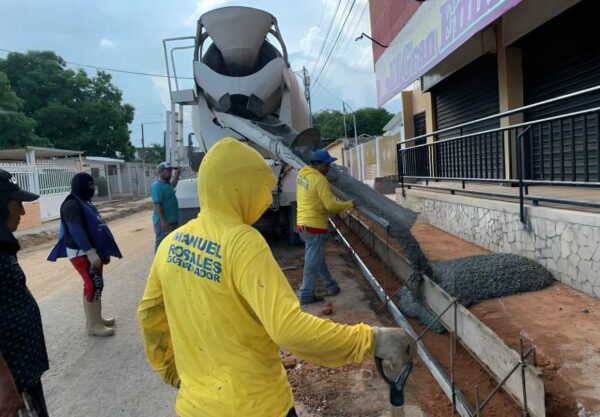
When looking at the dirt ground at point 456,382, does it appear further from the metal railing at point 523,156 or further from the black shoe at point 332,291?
the metal railing at point 523,156

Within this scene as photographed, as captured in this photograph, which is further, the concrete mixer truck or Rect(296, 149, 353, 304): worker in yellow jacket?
the concrete mixer truck

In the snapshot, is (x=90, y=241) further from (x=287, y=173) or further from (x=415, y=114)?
(x=415, y=114)

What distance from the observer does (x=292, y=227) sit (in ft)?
26.8

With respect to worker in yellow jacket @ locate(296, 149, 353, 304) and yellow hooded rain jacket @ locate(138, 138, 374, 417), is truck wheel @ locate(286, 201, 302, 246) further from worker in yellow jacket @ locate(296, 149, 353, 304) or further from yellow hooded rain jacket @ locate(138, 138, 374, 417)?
yellow hooded rain jacket @ locate(138, 138, 374, 417)

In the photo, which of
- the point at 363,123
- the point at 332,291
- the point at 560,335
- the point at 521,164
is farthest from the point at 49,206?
the point at 363,123

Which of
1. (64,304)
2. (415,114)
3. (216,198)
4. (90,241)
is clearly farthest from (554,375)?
(415,114)

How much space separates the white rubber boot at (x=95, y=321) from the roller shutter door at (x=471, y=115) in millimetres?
5055

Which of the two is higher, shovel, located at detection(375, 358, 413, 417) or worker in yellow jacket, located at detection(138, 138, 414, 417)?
worker in yellow jacket, located at detection(138, 138, 414, 417)

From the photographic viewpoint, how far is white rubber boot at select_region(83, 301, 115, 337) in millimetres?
4820

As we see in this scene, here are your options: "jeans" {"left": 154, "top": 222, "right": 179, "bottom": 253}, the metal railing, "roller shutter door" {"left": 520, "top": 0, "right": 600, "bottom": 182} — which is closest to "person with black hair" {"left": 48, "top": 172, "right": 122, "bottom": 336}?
"jeans" {"left": 154, "top": 222, "right": 179, "bottom": 253}

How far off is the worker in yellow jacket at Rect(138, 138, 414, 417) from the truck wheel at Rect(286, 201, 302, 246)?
237 inches

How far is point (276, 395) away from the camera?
1.57 m

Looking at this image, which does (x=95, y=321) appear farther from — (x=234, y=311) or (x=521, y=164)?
(x=521, y=164)

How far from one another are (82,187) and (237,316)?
3.90 metres
